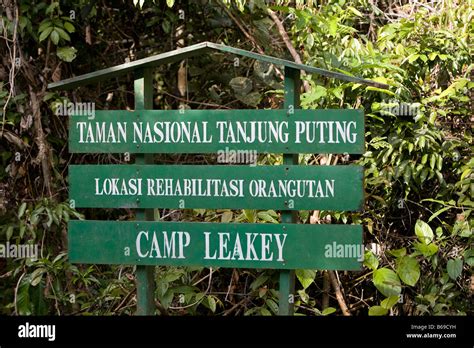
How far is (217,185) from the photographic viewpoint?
3.71 m

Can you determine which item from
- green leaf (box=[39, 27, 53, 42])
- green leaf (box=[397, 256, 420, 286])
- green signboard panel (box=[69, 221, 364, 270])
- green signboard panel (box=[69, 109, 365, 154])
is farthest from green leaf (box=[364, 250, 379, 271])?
green leaf (box=[39, 27, 53, 42])

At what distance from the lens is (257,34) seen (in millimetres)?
5527

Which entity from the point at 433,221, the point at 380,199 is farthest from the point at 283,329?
the point at 433,221

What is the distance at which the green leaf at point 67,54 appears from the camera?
5160 mm

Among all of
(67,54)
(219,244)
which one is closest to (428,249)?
(219,244)

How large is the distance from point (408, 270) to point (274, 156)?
111cm

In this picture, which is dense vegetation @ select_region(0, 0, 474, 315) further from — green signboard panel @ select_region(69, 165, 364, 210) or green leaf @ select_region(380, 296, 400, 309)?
green signboard panel @ select_region(69, 165, 364, 210)

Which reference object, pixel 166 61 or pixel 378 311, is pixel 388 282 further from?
pixel 166 61

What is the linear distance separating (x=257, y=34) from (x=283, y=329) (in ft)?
8.05

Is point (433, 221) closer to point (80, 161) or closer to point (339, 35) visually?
point (339, 35)

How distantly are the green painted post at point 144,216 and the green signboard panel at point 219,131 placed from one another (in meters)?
0.08

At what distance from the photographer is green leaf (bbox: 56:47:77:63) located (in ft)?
16.9

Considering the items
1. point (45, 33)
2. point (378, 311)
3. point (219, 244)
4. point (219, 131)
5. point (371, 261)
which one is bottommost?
point (378, 311)

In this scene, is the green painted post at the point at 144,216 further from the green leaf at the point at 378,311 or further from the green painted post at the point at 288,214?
the green leaf at the point at 378,311
